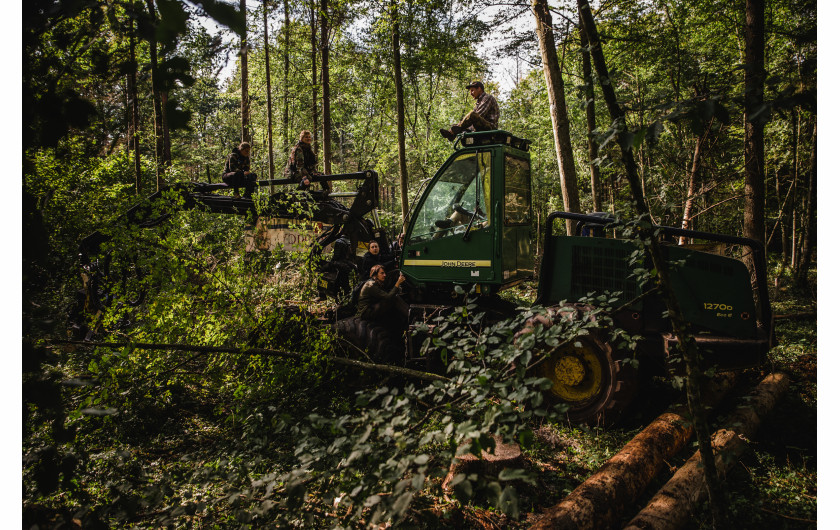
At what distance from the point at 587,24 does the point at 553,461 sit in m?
3.42

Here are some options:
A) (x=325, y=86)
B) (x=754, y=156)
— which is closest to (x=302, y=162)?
(x=754, y=156)

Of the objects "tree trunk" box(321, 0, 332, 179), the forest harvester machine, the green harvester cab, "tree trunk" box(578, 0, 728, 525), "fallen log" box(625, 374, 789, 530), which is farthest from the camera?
"tree trunk" box(321, 0, 332, 179)

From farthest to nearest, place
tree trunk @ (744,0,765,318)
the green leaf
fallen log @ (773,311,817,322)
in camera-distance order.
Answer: fallen log @ (773,311,817,322)
tree trunk @ (744,0,765,318)
the green leaf

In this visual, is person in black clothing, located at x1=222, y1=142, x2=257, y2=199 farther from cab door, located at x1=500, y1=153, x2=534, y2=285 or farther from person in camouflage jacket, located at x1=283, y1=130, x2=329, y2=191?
cab door, located at x1=500, y1=153, x2=534, y2=285

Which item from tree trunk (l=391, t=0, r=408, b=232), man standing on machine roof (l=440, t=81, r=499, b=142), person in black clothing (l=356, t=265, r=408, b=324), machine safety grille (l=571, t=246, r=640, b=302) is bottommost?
person in black clothing (l=356, t=265, r=408, b=324)

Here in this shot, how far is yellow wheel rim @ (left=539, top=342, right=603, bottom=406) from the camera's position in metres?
4.50

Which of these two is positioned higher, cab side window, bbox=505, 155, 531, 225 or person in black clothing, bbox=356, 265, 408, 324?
cab side window, bbox=505, 155, 531, 225

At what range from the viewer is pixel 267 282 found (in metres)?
4.91

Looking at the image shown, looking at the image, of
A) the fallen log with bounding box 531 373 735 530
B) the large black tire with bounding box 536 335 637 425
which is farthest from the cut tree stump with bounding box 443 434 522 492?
the large black tire with bounding box 536 335 637 425

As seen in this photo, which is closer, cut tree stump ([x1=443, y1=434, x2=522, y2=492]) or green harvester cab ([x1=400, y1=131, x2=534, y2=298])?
cut tree stump ([x1=443, y1=434, x2=522, y2=492])

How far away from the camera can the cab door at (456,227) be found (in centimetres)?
529

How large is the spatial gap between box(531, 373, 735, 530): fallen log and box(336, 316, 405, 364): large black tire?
274cm

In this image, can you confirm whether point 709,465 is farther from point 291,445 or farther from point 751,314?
point 291,445

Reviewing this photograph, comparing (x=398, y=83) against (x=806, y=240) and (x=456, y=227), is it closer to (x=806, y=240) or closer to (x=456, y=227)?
(x=456, y=227)
